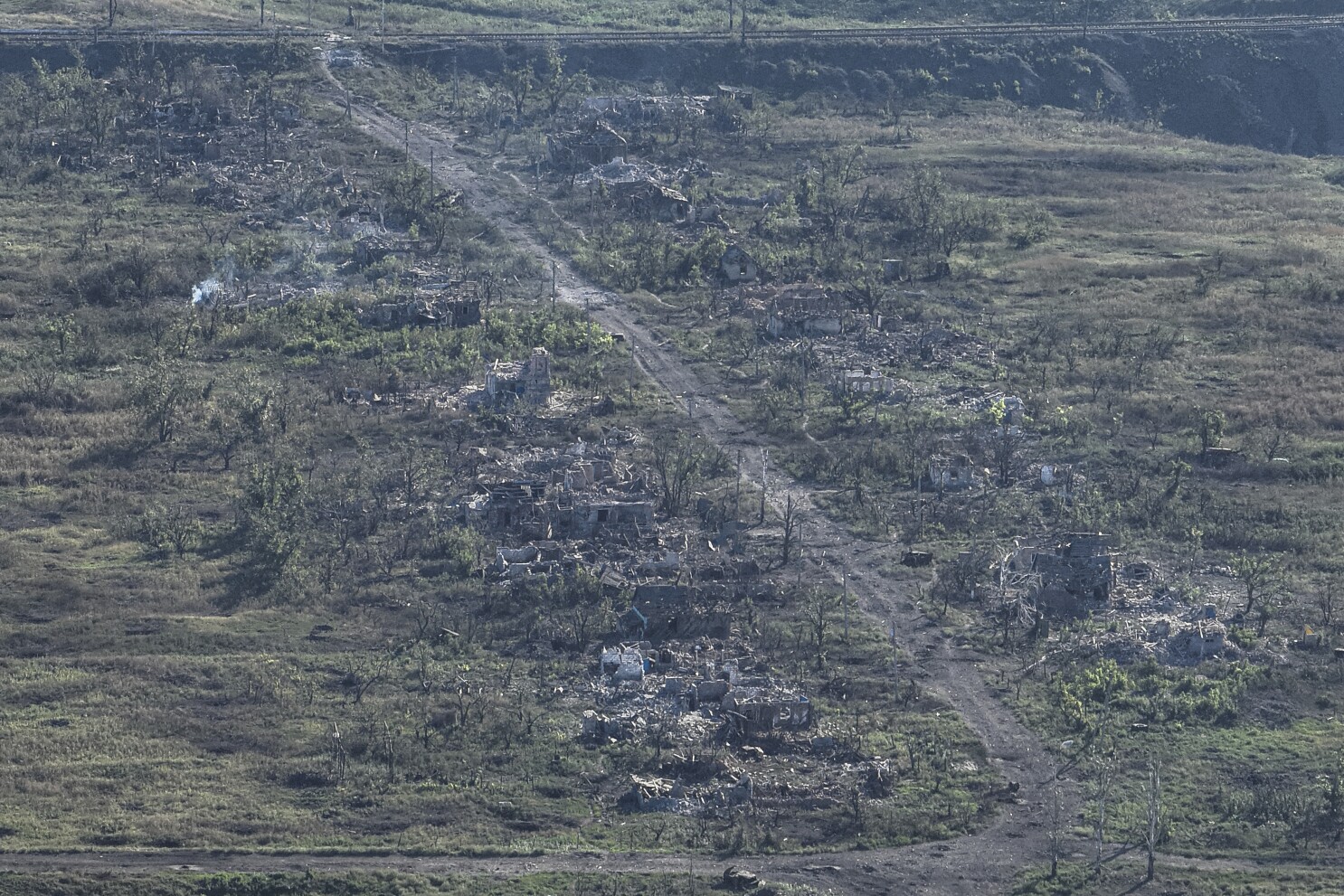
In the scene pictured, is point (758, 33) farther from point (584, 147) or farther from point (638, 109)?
point (584, 147)

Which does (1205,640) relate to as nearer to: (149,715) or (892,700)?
(892,700)

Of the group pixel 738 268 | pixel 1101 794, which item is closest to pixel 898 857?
pixel 1101 794

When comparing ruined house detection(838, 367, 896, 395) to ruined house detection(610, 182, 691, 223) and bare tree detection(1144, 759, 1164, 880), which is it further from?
bare tree detection(1144, 759, 1164, 880)

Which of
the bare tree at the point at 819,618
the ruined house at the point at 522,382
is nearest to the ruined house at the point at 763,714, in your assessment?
the bare tree at the point at 819,618

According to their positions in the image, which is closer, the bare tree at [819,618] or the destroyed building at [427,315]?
the bare tree at [819,618]

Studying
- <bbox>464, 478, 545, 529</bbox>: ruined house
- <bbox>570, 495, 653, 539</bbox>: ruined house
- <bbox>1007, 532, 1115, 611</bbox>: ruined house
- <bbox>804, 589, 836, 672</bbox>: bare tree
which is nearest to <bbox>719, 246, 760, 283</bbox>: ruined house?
<bbox>464, 478, 545, 529</bbox>: ruined house

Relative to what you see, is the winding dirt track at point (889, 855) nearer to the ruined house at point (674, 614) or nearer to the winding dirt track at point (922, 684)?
the winding dirt track at point (922, 684)

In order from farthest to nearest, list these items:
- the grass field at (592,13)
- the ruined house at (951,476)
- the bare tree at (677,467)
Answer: the grass field at (592,13)
the ruined house at (951,476)
the bare tree at (677,467)

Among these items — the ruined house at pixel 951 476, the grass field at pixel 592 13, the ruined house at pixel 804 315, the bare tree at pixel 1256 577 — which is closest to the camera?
the bare tree at pixel 1256 577
